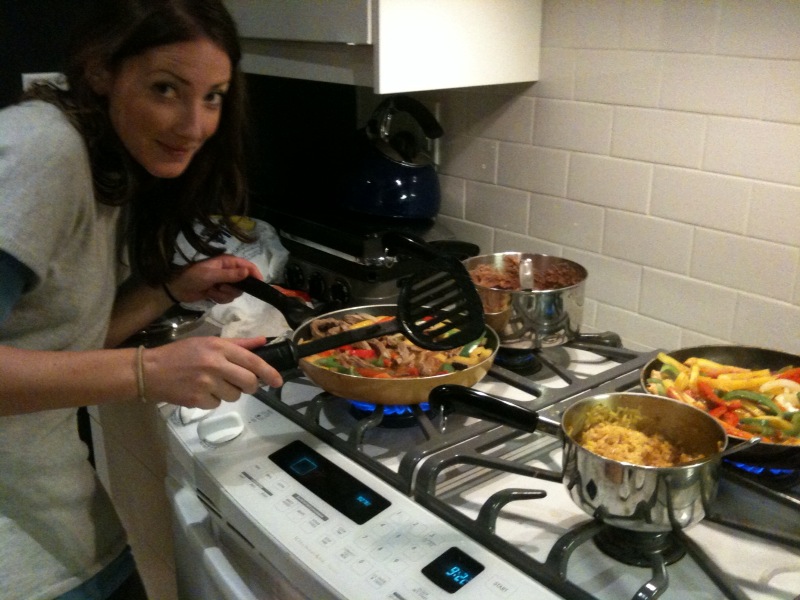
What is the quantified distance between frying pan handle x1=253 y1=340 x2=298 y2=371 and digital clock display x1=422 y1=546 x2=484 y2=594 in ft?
0.92

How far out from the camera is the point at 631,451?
803 millimetres

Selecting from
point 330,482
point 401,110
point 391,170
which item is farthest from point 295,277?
point 330,482

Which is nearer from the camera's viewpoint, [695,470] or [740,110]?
[695,470]

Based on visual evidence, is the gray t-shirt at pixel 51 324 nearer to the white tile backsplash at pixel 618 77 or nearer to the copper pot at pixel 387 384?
the copper pot at pixel 387 384

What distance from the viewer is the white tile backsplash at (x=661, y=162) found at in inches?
43.6

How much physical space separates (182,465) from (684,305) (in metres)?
0.85

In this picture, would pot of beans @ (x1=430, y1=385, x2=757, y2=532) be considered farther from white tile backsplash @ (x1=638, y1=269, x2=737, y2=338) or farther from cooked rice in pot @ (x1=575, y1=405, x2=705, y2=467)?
white tile backsplash @ (x1=638, y1=269, x2=737, y2=338)

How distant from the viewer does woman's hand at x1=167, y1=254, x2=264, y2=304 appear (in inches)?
44.9

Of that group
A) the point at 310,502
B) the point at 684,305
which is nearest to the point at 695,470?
the point at 310,502

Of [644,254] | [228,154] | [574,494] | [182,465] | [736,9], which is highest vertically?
[736,9]

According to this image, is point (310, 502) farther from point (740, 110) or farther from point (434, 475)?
point (740, 110)

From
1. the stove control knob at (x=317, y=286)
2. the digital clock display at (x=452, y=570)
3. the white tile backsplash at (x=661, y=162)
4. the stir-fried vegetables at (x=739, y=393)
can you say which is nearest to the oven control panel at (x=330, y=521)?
the digital clock display at (x=452, y=570)

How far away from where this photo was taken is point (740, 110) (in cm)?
113

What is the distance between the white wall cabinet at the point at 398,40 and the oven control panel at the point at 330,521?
0.59 meters
